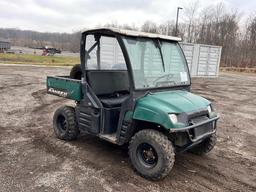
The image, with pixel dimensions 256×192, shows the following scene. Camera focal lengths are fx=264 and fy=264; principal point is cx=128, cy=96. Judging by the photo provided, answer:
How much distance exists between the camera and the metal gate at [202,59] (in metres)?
19.2

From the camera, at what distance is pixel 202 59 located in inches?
778

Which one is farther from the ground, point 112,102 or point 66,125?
point 112,102

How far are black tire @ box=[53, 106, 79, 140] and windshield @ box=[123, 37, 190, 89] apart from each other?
1.68 meters

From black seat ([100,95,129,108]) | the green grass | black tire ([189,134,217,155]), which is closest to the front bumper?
black tire ([189,134,217,155])

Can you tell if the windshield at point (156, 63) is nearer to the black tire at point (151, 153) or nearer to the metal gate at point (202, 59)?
the black tire at point (151, 153)

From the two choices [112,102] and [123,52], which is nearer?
[123,52]

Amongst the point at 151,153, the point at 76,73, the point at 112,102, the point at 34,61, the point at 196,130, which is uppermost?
the point at 76,73

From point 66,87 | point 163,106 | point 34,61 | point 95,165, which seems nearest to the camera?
point 163,106

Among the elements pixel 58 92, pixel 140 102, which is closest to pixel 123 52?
pixel 140 102

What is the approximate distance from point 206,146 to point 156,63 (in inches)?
63.1

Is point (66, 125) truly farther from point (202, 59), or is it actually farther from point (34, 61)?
point (34, 61)

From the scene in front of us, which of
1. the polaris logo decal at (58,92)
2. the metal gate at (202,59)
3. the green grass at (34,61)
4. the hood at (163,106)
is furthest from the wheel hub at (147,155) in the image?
the green grass at (34,61)

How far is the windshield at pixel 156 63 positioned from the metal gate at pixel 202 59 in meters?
15.1

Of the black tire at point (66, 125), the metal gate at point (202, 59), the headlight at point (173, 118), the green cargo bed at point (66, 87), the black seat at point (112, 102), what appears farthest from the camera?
the metal gate at point (202, 59)
